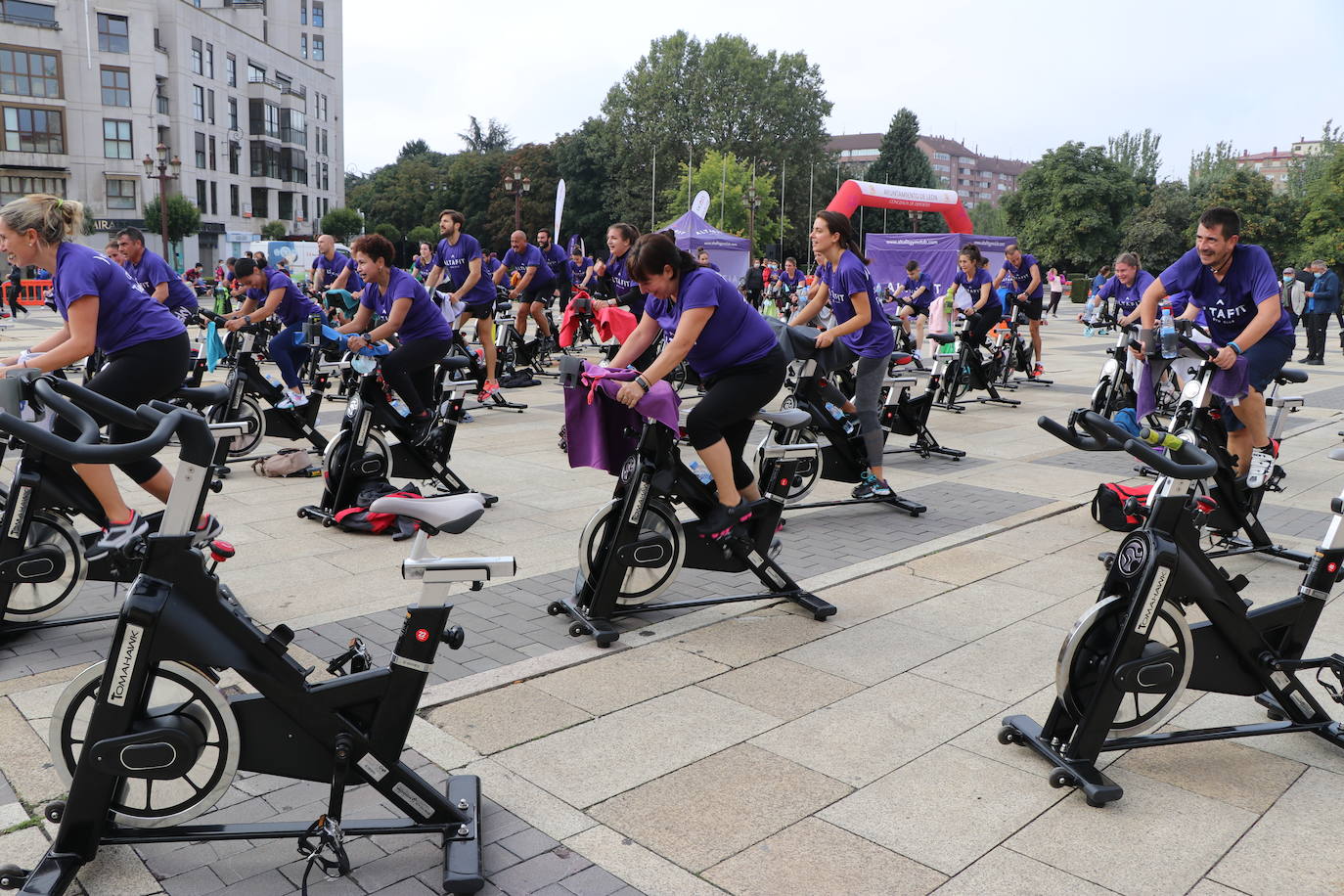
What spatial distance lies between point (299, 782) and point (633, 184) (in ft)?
217

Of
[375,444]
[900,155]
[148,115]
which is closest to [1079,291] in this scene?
[900,155]

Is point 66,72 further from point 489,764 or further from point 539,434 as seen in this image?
point 489,764

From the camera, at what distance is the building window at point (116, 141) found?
5403 centimetres

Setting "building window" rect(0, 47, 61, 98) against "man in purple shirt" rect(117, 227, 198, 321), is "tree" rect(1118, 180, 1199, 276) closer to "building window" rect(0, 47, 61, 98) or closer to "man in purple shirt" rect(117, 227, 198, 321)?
"man in purple shirt" rect(117, 227, 198, 321)

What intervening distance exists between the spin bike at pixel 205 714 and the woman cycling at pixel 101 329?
1659 millimetres

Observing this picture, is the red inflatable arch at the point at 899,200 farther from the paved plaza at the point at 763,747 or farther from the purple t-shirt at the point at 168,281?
the paved plaza at the point at 763,747

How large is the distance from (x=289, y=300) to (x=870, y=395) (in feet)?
18.9

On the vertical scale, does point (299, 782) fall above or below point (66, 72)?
below

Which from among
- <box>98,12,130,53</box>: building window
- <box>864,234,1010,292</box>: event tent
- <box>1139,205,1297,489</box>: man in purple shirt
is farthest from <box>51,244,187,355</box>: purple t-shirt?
<box>98,12,130,53</box>: building window

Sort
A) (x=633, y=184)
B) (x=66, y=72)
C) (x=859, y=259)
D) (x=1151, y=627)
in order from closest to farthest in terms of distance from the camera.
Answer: (x=1151, y=627), (x=859, y=259), (x=66, y=72), (x=633, y=184)

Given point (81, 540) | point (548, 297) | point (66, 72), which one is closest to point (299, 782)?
point (81, 540)

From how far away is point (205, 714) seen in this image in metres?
2.68

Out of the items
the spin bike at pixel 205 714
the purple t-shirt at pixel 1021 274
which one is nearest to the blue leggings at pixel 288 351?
the spin bike at pixel 205 714

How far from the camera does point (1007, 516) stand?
7105 mm
